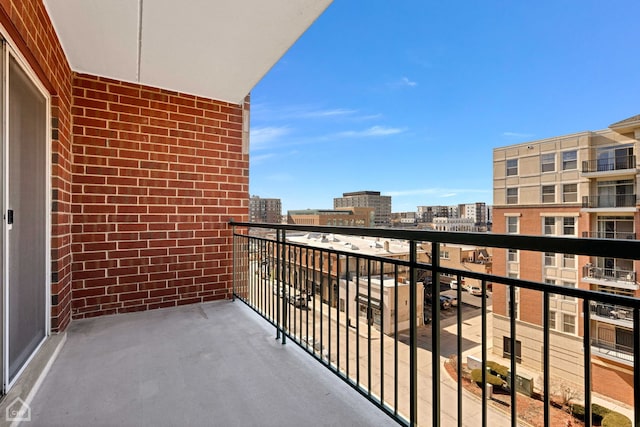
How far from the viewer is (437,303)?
120 cm

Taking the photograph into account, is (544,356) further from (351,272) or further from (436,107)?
(436,107)

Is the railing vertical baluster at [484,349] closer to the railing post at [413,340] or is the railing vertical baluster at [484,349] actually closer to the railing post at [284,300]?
the railing post at [413,340]

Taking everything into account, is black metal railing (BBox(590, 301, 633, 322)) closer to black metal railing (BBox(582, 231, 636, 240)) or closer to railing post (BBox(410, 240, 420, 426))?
black metal railing (BBox(582, 231, 636, 240))

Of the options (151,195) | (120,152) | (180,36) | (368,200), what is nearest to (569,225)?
(368,200)

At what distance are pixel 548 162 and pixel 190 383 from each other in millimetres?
5488

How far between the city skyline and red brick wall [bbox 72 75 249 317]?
515 millimetres

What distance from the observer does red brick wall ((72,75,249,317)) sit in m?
2.83

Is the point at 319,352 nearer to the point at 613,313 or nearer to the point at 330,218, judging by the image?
the point at 330,218

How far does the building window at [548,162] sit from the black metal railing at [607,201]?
0.62m

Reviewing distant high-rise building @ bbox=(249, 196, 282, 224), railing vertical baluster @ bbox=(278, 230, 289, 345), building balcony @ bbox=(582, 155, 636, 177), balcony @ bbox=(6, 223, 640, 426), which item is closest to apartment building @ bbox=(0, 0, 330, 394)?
distant high-rise building @ bbox=(249, 196, 282, 224)

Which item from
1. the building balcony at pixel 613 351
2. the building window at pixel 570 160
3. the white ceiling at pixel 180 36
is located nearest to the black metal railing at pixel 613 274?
the building balcony at pixel 613 351

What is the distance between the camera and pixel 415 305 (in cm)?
124

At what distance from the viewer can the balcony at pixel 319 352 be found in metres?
1.08

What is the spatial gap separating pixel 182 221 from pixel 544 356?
3.18 meters
